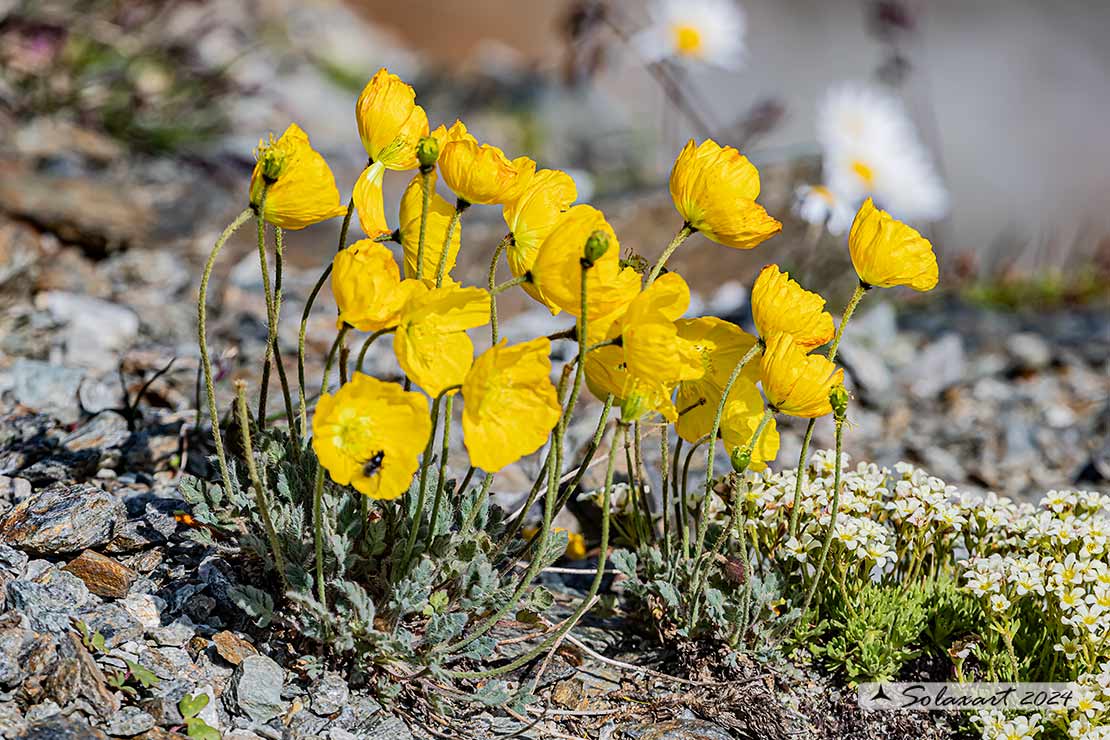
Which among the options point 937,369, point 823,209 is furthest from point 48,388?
point 937,369

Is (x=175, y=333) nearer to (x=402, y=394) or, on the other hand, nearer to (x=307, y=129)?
(x=402, y=394)

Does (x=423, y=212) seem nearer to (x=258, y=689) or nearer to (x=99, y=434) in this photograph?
(x=258, y=689)

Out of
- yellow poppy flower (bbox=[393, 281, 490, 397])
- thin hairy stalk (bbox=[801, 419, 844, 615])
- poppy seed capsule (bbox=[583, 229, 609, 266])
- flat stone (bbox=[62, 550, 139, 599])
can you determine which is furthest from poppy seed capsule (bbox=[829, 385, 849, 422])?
flat stone (bbox=[62, 550, 139, 599])

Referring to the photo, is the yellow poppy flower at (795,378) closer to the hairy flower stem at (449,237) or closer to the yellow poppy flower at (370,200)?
the hairy flower stem at (449,237)

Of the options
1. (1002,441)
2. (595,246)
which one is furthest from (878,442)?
(595,246)

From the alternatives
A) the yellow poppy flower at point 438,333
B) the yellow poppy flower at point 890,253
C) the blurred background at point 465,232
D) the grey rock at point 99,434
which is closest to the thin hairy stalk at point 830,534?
the yellow poppy flower at point 890,253
